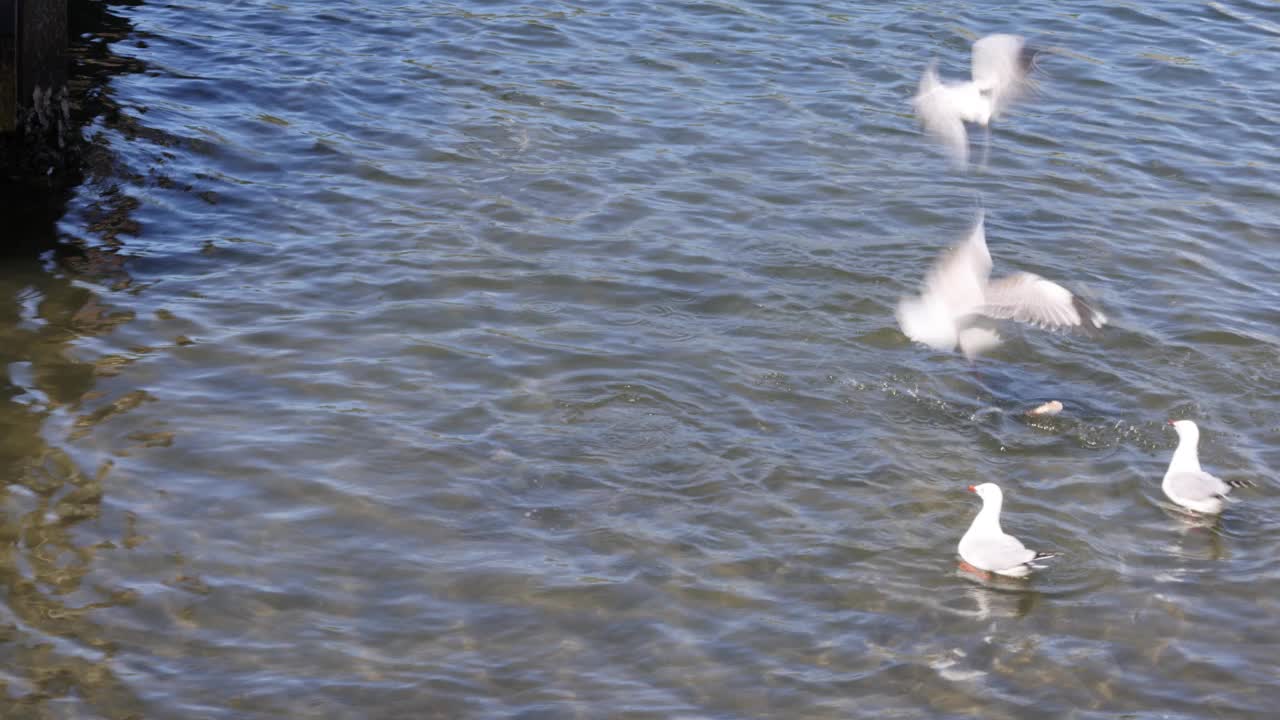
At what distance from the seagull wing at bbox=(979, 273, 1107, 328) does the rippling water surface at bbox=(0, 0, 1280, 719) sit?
434mm

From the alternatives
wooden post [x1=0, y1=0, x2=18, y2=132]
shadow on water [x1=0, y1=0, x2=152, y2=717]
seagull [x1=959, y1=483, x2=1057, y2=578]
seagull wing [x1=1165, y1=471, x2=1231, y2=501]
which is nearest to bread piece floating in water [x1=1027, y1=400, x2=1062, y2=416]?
seagull wing [x1=1165, y1=471, x2=1231, y2=501]

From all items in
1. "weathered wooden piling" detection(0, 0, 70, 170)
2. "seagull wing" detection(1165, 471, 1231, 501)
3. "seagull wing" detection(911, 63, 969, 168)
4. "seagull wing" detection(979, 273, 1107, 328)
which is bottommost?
"seagull wing" detection(1165, 471, 1231, 501)

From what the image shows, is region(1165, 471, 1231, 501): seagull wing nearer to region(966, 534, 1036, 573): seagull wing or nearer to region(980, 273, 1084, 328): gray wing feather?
region(966, 534, 1036, 573): seagull wing

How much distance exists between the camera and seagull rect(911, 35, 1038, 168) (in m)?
7.77

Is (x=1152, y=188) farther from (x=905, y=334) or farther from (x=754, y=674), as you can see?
(x=754, y=674)

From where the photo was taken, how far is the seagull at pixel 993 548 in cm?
572

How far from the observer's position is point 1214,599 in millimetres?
5785

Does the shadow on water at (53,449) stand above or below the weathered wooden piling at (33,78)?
below

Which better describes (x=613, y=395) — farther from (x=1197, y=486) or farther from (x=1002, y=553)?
(x=1197, y=486)

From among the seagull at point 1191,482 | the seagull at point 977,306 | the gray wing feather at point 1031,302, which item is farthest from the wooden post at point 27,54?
the seagull at point 1191,482

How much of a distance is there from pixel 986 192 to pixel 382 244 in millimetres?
4191

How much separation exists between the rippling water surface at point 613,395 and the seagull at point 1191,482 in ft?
0.43

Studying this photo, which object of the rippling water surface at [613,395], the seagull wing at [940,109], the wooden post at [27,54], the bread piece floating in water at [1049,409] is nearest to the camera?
the rippling water surface at [613,395]

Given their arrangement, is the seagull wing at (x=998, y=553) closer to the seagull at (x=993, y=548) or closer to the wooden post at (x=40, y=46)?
the seagull at (x=993, y=548)
